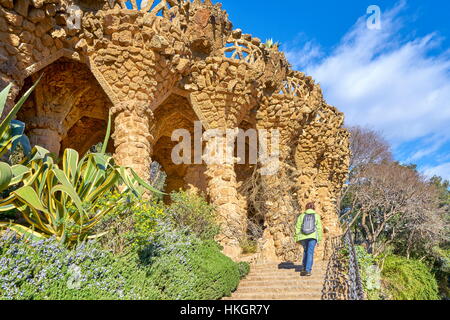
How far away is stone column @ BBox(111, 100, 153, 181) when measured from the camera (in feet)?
22.8

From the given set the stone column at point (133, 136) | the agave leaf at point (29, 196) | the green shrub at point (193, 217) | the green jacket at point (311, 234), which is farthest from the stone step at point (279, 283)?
Result: the agave leaf at point (29, 196)

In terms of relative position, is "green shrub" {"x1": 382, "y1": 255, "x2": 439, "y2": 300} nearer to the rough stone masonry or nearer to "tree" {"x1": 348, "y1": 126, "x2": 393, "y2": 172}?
the rough stone masonry

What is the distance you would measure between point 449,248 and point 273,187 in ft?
46.0

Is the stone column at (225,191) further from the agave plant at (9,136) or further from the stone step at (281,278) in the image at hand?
the agave plant at (9,136)

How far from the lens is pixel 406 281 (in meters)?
10.0

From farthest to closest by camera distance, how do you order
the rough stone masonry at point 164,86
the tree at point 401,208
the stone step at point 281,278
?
1. the tree at point 401,208
2. the rough stone masonry at point 164,86
3. the stone step at point 281,278

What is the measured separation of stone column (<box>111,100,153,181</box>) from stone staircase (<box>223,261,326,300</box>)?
9.27 ft

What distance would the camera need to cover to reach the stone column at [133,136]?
6957 millimetres

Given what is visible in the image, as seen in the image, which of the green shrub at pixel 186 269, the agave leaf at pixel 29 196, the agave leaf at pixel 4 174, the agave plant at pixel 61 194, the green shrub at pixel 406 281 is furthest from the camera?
the green shrub at pixel 406 281

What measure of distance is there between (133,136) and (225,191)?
268 centimetres

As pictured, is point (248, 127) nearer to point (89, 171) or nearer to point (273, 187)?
point (273, 187)

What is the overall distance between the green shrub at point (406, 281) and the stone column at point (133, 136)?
674cm

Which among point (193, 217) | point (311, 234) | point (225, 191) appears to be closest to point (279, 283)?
point (311, 234)
